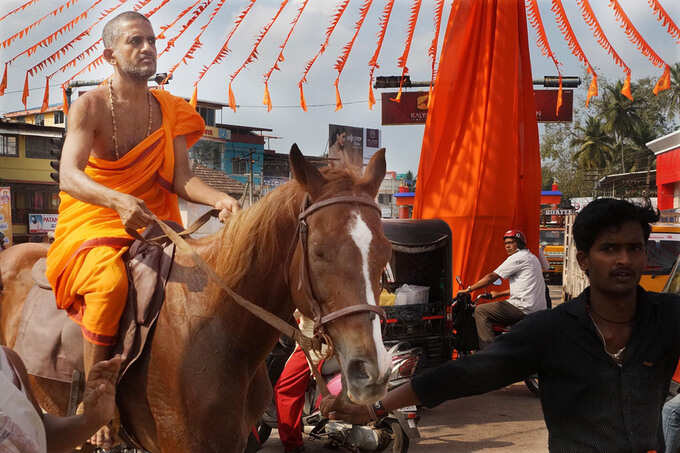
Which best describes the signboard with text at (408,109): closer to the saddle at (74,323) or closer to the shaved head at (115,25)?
the shaved head at (115,25)

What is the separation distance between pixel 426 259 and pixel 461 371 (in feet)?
18.8

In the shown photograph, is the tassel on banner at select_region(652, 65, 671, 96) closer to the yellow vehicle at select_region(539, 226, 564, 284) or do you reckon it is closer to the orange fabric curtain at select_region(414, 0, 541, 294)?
the orange fabric curtain at select_region(414, 0, 541, 294)

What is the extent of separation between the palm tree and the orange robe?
140 feet

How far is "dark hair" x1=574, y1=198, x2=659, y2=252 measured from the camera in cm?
200

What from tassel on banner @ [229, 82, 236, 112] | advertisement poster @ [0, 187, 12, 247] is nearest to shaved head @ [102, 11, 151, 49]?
tassel on banner @ [229, 82, 236, 112]

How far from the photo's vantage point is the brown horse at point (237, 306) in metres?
2.40

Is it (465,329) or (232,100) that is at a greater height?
(232,100)

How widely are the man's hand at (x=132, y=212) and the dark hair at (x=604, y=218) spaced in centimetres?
182

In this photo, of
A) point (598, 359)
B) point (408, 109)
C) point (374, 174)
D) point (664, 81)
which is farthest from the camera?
point (408, 109)

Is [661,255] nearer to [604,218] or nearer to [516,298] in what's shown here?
[516,298]

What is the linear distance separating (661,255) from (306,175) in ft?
31.6

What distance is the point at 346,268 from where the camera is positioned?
7.55 ft

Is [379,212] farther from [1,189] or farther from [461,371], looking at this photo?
[1,189]

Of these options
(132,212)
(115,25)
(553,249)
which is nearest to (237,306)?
(132,212)
